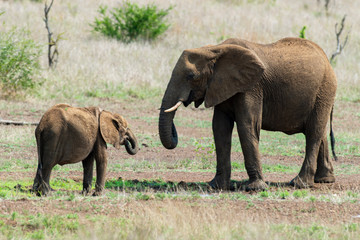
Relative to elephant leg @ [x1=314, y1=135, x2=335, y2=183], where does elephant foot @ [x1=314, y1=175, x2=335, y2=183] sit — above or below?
below

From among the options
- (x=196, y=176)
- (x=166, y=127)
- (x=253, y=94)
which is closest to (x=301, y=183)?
(x=253, y=94)

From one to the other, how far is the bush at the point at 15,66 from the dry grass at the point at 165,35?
0.95 meters

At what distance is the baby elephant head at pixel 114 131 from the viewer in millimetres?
9336

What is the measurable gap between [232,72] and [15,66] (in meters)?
11.6

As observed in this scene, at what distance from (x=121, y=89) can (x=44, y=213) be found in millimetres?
14902

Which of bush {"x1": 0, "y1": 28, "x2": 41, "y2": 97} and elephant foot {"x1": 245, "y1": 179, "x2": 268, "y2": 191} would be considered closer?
elephant foot {"x1": 245, "y1": 179, "x2": 268, "y2": 191}

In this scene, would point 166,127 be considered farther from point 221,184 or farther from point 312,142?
point 312,142

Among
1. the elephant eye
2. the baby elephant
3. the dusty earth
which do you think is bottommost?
the dusty earth

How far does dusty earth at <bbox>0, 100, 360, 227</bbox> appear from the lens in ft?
26.1

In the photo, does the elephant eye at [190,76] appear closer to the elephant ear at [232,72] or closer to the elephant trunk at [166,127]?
the elephant ear at [232,72]

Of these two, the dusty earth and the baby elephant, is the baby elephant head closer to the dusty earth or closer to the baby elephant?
the baby elephant

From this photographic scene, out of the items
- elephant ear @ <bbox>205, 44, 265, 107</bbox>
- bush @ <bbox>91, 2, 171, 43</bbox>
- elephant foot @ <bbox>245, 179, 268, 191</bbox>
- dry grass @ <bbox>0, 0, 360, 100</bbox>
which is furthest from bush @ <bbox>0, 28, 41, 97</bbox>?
elephant foot @ <bbox>245, 179, 268, 191</bbox>

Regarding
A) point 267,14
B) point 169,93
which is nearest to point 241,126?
point 169,93

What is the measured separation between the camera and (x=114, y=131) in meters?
9.50
